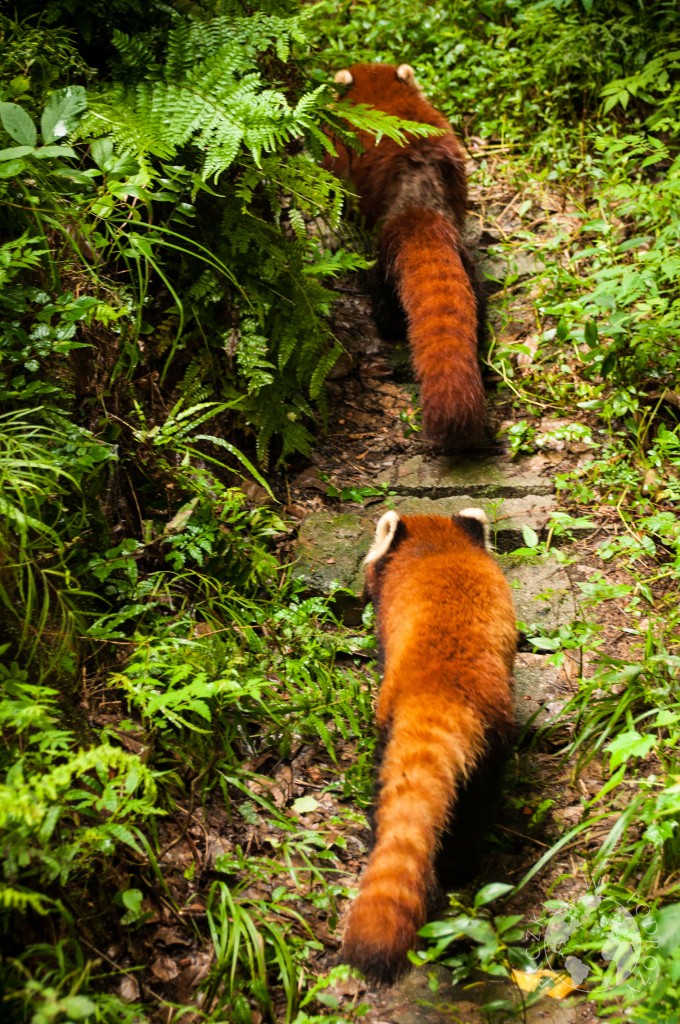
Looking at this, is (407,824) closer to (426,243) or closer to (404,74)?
(426,243)

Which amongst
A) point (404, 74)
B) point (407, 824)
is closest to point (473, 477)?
point (407, 824)

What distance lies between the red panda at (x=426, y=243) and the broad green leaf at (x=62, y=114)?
1.75 metres

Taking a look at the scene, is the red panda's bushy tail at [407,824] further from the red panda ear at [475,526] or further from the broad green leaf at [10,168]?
the broad green leaf at [10,168]

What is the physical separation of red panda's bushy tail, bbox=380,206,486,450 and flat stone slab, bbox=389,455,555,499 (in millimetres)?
143

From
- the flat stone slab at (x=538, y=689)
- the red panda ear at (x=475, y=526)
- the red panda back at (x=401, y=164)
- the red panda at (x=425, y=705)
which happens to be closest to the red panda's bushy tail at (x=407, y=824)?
the red panda at (x=425, y=705)

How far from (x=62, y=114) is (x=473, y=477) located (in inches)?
90.5

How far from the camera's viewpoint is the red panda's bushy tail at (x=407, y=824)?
187 centimetres

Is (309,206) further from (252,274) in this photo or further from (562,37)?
(562,37)

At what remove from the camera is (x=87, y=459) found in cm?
256

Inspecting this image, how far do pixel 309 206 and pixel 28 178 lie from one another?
130cm

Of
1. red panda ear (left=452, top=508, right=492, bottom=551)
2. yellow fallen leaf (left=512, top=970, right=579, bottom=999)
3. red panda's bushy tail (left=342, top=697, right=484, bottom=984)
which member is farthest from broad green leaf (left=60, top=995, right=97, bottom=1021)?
red panda ear (left=452, top=508, right=492, bottom=551)

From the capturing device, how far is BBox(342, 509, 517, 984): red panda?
1925 millimetres

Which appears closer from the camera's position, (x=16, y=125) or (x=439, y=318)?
(x=16, y=125)

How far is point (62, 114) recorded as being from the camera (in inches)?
104
